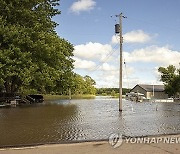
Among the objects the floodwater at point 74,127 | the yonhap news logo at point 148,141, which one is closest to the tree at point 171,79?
the floodwater at point 74,127

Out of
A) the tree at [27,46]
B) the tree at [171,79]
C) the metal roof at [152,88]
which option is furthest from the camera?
the metal roof at [152,88]

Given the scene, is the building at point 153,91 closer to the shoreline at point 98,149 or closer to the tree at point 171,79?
the tree at point 171,79

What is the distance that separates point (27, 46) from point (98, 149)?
24.1 m

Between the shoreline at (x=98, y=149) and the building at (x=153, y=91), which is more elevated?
the building at (x=153, y=91)

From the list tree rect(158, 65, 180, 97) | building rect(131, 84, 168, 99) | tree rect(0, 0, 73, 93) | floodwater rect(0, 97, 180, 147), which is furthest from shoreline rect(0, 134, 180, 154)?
building rect(131, 84, 168, 99)

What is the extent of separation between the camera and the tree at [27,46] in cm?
2780

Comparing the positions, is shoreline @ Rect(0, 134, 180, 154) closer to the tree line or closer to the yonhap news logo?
the yonhap news logo

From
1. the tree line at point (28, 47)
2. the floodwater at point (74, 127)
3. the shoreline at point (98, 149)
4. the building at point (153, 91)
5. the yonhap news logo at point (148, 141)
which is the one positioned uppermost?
the tree line at point (28, 47)

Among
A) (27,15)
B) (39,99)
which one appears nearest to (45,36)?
(27,15)

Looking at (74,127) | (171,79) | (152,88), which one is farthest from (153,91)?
(74,127)

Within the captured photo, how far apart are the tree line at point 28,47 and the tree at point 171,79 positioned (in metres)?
36.0

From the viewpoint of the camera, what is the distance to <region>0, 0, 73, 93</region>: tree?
27797 mm

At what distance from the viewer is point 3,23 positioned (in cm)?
2911

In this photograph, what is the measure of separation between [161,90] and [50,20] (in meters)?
55.1
